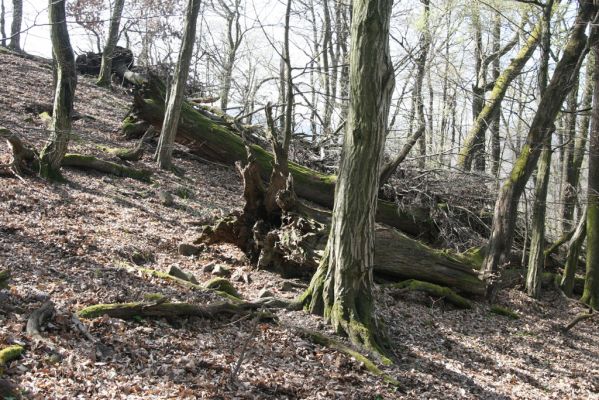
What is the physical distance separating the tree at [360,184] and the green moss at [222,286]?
126cm

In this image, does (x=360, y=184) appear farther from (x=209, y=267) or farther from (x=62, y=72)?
(x=62, y=72)

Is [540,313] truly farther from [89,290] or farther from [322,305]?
[89,290]

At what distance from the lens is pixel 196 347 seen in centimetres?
546

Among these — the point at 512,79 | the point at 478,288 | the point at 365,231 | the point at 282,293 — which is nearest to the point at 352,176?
the point at 365,231

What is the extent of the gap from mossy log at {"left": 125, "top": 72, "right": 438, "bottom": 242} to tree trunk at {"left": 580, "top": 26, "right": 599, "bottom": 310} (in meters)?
3.14

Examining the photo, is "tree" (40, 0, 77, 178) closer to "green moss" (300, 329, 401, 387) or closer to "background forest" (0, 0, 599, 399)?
"background forest" (0, 0, 599, 399)

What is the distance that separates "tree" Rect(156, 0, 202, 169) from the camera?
12.2m

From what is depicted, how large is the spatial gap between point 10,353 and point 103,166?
25.5 ft

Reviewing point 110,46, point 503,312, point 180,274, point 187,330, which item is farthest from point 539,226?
point 110,46

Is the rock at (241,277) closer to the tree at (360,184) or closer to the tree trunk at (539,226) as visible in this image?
the tree at (360,184)

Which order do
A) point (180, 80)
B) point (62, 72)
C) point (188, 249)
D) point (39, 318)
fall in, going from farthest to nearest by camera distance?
point (180, 80)
point (62, 72)
point (188, 249)
point (39, 318)

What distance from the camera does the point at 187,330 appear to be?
581 centimetres

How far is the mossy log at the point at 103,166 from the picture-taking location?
11.1 meters

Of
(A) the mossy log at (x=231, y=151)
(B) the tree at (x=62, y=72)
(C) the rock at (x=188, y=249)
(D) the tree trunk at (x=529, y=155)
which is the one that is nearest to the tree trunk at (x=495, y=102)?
→ (A) the mossy log at (x=231, y=151)
